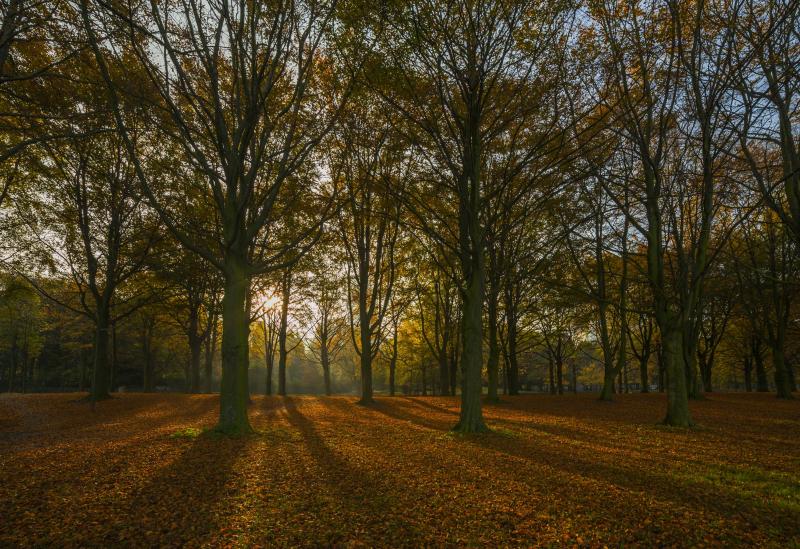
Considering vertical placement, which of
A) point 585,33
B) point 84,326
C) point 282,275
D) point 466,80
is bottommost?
point 84,326

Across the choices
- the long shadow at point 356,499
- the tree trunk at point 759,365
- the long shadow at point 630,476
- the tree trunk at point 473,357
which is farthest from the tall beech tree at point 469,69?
the tree trunk at point 759,365

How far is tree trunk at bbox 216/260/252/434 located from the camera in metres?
9.96

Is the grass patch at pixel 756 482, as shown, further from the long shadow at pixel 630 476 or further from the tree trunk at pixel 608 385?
the tree trunk at pixel 608 385

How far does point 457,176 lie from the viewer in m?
11.4

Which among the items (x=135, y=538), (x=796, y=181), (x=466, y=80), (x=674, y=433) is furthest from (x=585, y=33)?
(x=135, y=538)

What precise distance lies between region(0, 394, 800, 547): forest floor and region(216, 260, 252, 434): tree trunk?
67 centimetres

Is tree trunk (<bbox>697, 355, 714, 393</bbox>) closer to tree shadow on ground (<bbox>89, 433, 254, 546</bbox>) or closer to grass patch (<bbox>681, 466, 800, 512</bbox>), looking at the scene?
grass patch (<bbox>681, 466, 800, 512</bbox>)

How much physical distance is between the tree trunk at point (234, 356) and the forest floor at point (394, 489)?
665 mm

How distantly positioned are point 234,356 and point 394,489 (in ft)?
19.7

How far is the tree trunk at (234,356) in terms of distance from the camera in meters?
9.96

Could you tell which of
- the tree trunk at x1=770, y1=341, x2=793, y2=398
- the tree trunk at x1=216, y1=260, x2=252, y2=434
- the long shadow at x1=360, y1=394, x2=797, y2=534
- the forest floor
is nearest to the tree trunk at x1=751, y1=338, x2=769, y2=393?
the tree trunk at x1=770, y1=341, x2=793, y2=398

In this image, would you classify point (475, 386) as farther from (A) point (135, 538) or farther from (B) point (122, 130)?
(B) point (122, 130)

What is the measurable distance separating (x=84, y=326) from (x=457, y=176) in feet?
107

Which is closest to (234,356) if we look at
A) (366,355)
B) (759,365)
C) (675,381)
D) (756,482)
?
(756,482)
